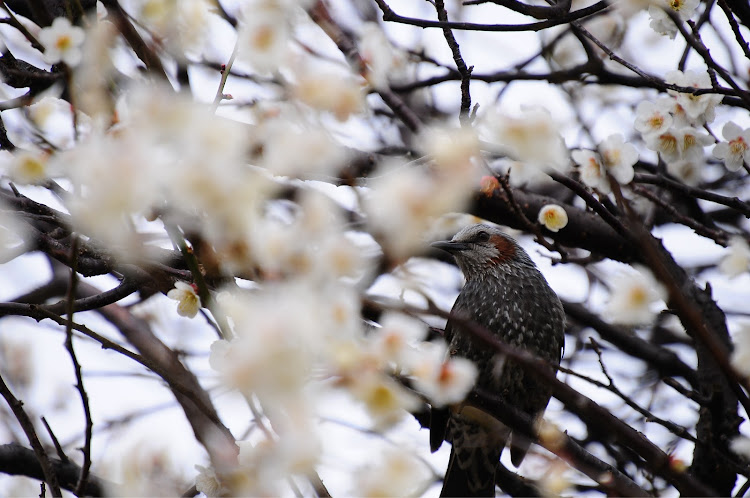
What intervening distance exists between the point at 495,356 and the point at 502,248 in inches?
34.3

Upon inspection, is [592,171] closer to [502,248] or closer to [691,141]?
[691,141]

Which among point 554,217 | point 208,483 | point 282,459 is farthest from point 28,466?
point 554,217

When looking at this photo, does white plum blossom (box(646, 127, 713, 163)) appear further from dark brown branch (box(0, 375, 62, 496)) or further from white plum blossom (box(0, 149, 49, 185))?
dark brown branch (box(0, 375, 62, 496))

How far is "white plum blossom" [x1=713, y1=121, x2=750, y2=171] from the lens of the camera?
287 cm

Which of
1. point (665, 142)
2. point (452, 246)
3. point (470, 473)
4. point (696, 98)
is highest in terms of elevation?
point (452, 246)

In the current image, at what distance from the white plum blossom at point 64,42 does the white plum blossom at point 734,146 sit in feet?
7.50

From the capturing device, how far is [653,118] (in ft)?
9.77

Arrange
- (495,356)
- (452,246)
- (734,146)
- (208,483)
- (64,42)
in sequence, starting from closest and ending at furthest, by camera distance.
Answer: (64,42), (208,483), (734,146), (495,356), (452,246)

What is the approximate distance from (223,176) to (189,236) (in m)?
0.39

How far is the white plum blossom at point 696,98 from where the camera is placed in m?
2.89

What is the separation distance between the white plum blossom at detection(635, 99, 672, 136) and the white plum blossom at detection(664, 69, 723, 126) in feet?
0.25

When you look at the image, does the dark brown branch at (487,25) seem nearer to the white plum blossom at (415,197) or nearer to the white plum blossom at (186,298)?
the white plum blossom at (186,298)

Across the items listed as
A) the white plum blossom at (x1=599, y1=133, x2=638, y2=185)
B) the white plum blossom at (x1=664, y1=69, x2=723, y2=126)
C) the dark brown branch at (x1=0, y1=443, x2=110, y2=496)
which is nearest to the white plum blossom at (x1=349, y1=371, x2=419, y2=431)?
the white plum blossom at (x1=599, y1=133, x2=638, y2=185)

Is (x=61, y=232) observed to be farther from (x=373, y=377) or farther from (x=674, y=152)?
(x=674, y=152)
